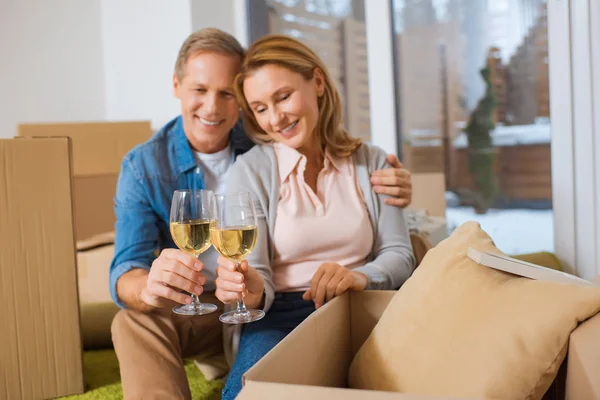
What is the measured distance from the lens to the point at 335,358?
1.06 m

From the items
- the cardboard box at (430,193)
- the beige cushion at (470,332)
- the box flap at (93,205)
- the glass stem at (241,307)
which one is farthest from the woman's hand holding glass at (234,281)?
the box flap at (93,205)

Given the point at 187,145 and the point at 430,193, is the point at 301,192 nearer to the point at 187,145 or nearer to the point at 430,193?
the point at 187,145

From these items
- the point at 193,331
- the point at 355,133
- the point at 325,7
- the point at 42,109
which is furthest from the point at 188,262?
the point at 42,109

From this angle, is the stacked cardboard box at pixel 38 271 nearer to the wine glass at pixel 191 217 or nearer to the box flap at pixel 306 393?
the wine glass at pixel 191 217

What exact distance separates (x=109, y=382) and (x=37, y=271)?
0.41 m

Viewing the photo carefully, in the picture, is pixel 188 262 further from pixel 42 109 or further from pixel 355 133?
pixel 42 109

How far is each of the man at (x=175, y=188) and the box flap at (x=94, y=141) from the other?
1.19 metres

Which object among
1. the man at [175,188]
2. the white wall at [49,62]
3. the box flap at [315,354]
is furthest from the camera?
the white wall at [49,62]

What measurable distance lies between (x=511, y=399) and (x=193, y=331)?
968 mm

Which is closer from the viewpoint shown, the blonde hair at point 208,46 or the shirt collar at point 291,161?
the shirt collar at point 291,161

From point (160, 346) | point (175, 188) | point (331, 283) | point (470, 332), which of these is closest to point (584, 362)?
point (470, 332)

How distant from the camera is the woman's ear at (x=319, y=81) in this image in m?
1.53

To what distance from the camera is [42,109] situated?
3.41m

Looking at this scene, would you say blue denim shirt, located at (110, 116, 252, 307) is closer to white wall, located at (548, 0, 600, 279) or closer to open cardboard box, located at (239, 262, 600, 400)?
open cardboard box, located at (239, 262, 600, 400)
